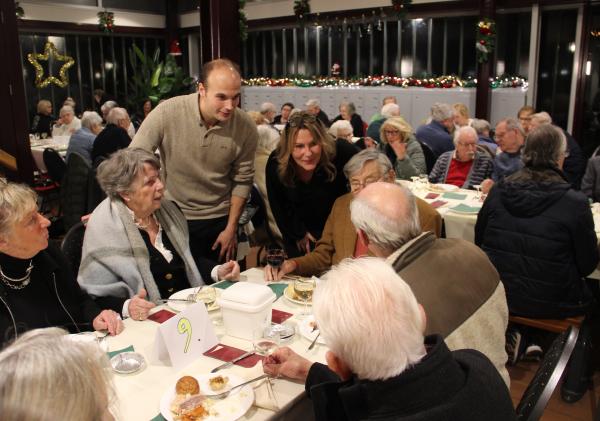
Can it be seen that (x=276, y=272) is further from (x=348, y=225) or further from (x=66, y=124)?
(x=66, y=124)

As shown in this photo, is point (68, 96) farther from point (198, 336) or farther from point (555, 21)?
point (198, 336)

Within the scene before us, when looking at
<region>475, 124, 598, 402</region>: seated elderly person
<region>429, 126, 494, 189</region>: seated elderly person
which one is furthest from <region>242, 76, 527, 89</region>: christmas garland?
<region>475, 124, 598, 402</region>: seated elderly person

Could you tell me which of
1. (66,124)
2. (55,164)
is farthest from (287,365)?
(66,124)

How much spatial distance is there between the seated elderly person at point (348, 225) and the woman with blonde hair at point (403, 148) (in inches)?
88.3

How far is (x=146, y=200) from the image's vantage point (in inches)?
104

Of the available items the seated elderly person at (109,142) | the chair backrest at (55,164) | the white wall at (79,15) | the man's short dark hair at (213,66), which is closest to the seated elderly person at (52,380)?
the man's short dark hair at (213,66)

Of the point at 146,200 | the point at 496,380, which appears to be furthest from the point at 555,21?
the point at 496,380

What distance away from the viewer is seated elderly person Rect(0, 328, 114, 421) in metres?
0.96

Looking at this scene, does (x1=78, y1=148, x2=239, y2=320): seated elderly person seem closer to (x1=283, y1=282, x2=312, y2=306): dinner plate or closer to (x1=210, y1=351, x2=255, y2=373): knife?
(x1=283, y1=282, x2=312, y2=306): dinner plate

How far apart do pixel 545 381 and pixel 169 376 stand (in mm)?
1172

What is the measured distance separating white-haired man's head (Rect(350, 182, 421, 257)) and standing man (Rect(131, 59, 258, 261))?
1.42 m

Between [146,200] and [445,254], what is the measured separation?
140cm

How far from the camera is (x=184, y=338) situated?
1.97 metres

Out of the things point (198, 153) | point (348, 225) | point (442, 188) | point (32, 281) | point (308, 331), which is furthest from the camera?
point (442, 188)
